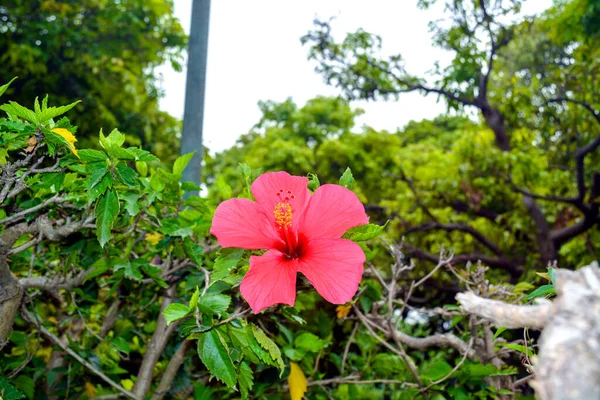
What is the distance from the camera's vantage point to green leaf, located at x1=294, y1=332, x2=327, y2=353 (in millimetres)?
1649

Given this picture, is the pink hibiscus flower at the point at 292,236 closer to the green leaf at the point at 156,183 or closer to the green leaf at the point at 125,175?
the green leaf at the point at 125,175

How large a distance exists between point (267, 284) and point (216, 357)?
0.18 meters

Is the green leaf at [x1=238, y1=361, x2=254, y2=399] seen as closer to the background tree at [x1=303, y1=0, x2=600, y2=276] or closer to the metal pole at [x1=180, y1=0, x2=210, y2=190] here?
the metal pole at [x1=180, y1=0, x2=210, y2=190]

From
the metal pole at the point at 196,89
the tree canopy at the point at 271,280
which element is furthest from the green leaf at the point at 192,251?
the metal pole at the point at 196,89

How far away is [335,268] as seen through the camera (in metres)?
0.97

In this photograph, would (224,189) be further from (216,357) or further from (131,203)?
(216,357)

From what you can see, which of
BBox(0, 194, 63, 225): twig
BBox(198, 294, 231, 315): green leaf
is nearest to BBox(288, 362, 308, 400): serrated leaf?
BBox(198, 294, 231, 315): green leaf

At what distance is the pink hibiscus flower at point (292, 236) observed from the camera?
0.97 m

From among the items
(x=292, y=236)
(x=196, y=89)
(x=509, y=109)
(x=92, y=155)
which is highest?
(x=509, y=109)

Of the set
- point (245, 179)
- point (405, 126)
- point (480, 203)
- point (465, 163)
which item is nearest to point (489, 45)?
point (465, 163)

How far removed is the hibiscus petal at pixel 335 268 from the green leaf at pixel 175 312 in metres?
0.23

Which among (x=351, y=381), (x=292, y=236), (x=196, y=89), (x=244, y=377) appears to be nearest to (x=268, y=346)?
(x=244, y=377)

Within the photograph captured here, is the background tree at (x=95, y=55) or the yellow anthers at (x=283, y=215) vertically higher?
the background tree at (x=95, y=55)

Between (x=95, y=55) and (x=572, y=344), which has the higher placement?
(x=95, y=55)
